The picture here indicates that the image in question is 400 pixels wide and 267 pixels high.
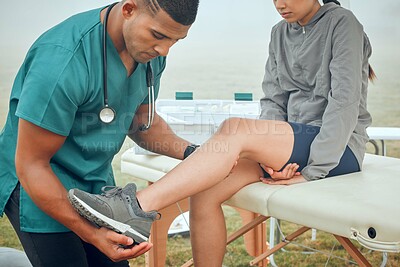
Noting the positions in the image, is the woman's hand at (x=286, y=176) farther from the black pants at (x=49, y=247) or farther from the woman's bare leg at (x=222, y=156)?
the black pants at (x=49, y=247)

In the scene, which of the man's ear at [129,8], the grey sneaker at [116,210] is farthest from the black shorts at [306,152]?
the man's ear at [129,8]

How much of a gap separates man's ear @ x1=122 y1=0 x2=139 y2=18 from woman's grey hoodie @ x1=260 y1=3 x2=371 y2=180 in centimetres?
74

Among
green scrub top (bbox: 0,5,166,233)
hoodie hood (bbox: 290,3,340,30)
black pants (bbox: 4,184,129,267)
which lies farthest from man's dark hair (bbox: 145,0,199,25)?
hoodie hood (bbox: 290,3,340,30)

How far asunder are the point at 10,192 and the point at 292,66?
1025 millimetres

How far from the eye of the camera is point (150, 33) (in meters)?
1.47

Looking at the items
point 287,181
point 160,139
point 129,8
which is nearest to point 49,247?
point 160,139

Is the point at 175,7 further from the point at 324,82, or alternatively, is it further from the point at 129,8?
Answer: the point at 324,82

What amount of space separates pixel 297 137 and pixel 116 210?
0.66 meters

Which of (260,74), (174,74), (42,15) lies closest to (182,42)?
(174,74)

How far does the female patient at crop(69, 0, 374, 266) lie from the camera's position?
1771 mm

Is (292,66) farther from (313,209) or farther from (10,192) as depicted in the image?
(10,192)

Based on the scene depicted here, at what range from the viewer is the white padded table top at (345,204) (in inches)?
60.3

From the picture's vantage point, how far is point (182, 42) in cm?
404

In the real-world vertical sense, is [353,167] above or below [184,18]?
below
